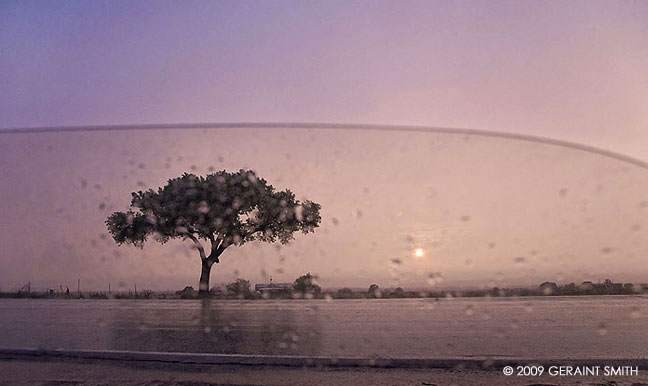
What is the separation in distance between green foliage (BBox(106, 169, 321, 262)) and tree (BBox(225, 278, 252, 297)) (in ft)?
2.02

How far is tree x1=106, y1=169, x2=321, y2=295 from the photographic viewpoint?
9383mm

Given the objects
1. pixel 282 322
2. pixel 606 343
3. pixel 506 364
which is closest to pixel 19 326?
pixel 282 322

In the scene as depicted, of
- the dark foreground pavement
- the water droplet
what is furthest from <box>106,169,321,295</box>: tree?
the water droplet

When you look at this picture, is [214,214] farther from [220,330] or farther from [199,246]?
[220,330]

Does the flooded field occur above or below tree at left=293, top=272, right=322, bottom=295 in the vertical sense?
below

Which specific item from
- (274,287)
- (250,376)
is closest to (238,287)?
(274,287)

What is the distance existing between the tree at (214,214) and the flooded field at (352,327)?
1444 mm

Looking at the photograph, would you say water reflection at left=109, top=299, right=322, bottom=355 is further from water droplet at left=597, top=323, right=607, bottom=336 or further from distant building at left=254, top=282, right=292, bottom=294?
water droplet at left=597, top=323, right=607, bottom=336

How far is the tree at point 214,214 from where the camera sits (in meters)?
9.38

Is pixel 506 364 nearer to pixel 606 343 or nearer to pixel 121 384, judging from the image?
pixel 606 343

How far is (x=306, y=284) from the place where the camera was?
9703mm

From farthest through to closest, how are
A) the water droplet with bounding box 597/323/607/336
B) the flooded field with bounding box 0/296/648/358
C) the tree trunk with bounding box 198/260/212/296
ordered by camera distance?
the tree trunk with bounding box 198/260/212/296
the water droplet with bounding box 597/323/607/336
the flooded field with bounding box 0/296/648/358

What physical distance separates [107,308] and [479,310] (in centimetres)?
857

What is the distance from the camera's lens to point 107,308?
1402 centimetres
